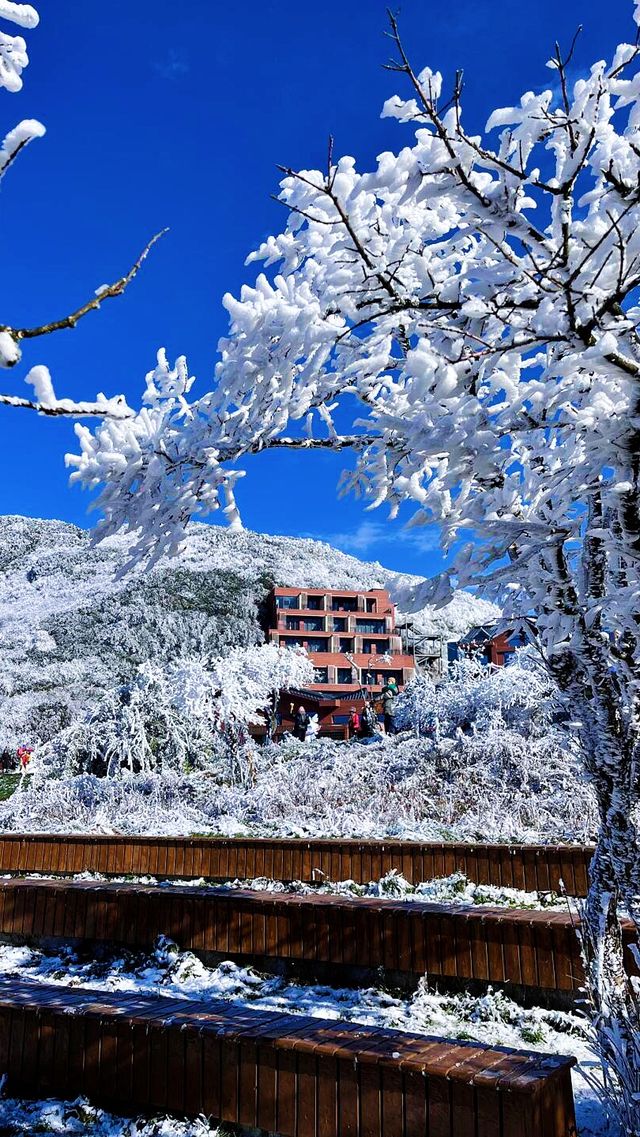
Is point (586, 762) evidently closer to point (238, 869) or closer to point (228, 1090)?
point (228, 1090)

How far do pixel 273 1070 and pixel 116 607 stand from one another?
182ft

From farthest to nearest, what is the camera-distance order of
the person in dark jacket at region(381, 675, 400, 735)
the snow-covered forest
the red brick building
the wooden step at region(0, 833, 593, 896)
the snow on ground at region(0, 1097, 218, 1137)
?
the red brick building < the person in dark jacket at region(381, 675, 400, 735) < the wooden step at region(0, 833, 593, 896) < the snow on ground at region(0, 1097, 218, 1137) < the snow-covered forest

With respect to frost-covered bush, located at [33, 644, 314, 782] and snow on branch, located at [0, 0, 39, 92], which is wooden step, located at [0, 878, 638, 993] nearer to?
snow on branch, located at [0, 0, 39, 92]

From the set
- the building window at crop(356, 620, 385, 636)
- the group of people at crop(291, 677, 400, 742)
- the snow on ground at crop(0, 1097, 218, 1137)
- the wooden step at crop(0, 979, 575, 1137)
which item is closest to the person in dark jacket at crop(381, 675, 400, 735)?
the group of people at crop(291, 677, 400, 742)

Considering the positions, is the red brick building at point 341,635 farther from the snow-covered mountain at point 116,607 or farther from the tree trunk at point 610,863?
the tree trunk at point 610,863

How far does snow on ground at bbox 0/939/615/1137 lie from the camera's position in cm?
402

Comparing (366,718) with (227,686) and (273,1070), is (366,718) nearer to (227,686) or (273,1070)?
(227,686)

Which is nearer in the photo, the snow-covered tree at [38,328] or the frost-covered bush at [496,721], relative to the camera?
the snow-covered tree at [38,328]

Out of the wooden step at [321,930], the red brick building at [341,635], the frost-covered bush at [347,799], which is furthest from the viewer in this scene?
the red brick building at [341,635]

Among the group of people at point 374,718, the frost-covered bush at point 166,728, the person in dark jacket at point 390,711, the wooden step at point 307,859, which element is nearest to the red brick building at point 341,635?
the group of people at point 374,718

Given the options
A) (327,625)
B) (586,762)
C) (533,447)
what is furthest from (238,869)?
(327,625)

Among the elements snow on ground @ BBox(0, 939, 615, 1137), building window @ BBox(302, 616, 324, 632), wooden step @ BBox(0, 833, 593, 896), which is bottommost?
snow on ground @ BBox(0, 939, 615, 1137)

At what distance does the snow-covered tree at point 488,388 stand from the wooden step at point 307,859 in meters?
3.95

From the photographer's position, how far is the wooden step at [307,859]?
313 inches
